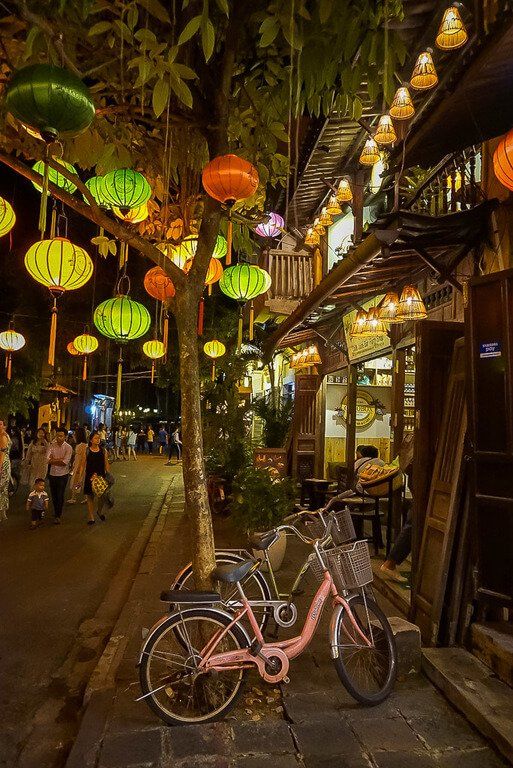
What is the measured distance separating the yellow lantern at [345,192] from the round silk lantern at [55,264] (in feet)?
23.4

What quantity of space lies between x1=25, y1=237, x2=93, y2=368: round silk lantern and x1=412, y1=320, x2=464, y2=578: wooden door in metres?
4.31

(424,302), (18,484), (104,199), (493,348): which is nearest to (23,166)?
(104,199)

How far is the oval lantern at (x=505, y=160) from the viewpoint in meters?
4.69

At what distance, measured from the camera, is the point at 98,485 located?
40.2ft

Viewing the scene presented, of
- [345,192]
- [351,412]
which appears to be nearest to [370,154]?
[345,192]

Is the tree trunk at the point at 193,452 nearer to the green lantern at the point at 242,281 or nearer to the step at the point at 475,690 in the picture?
the step at the point at 475,690

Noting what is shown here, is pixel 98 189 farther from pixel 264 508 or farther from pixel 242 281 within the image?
pixel 264 508

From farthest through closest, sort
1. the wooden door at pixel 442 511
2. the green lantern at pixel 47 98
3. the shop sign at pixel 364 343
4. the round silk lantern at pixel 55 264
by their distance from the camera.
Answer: the shop sign at pixel 364 343, the round silk lantern at pixel 55 264, the wooden door at pixel 442 511, the green lantern at pixel 47 98

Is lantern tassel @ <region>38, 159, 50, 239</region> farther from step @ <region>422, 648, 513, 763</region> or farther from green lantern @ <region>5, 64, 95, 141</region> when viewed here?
step @ <region>422, 648, 513, 763</region>

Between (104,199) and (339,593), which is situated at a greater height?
(104,199)

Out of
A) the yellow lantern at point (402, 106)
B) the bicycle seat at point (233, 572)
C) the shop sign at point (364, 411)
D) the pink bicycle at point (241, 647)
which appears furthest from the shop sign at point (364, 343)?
the bicycle seat at point (233, 572)

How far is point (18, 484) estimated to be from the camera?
17391 millimetres

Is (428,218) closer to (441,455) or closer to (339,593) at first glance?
(441,455)

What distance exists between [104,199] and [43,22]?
5.95 feet
